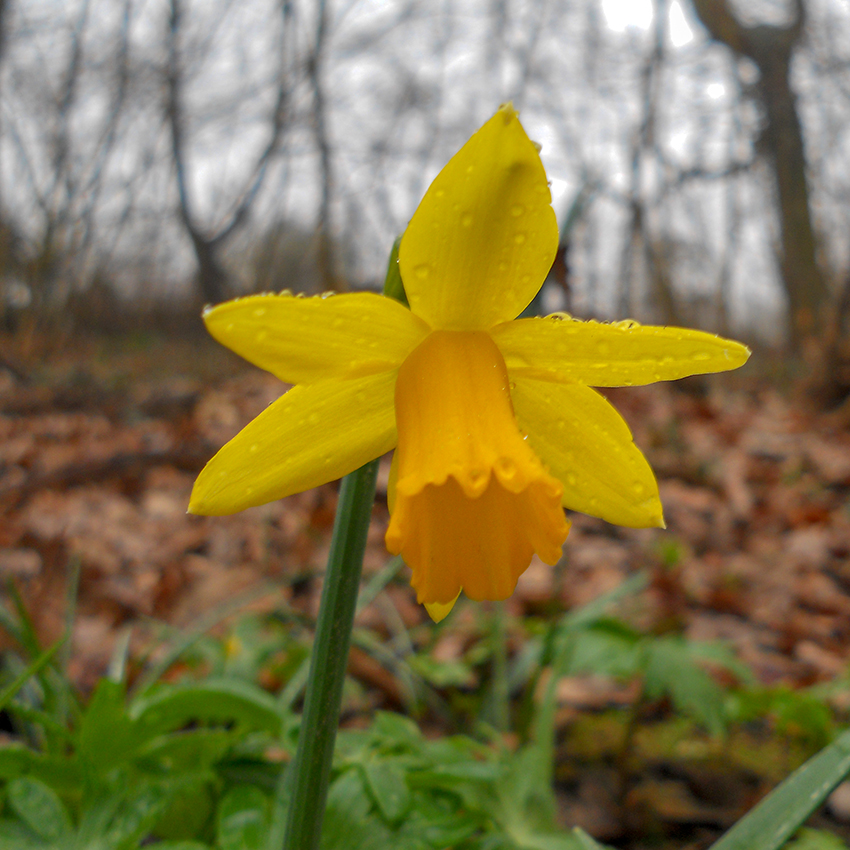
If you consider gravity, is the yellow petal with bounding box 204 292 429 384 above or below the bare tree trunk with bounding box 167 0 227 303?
below

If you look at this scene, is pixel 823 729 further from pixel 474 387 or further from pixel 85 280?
pixel 85 280

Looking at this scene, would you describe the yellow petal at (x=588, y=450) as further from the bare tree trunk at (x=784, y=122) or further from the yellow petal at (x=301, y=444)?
the bare tree trunk at (x=784, y=122)

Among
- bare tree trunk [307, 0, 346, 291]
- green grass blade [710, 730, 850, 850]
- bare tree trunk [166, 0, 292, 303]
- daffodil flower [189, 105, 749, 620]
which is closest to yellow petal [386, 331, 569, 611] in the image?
daffodil flower [189, 105, 749, 620]

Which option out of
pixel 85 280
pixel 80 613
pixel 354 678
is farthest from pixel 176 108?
pixel 354 678

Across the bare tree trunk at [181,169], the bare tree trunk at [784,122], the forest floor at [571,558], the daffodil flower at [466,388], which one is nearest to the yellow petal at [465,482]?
the daffodil flower at [466,388]

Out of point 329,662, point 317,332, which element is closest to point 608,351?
point 317,332

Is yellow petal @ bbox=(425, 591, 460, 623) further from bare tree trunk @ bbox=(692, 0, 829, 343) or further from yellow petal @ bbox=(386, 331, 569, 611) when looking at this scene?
bare tree trunk @ bbox=(692, 0, 829, 343)

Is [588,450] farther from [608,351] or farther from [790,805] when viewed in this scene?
[790,805]
